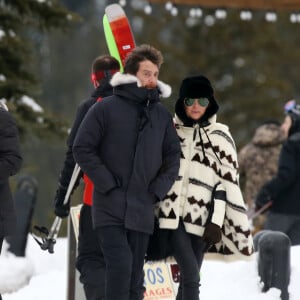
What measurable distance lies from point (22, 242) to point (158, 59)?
4.82m

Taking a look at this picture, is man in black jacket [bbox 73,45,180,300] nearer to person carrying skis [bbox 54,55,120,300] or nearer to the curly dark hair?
the curly dark hair

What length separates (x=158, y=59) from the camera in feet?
22.9

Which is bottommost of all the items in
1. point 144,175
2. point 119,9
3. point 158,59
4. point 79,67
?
point 144,175

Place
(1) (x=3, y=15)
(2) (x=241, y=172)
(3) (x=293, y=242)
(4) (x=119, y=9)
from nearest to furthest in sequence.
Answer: (4) (x=119, y=9), (3) (x=293, y=242), (2) (x=241, y=172), (1) (x=3, y=15)

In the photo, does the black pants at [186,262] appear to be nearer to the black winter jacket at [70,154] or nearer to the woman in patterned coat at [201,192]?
the woman in patterned coat at [201,192]

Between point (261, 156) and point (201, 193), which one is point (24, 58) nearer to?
point (261, 156)

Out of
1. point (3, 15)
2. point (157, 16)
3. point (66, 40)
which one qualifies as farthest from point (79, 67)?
point (3, 15)

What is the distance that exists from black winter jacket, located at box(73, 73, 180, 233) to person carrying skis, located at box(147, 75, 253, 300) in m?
0.31

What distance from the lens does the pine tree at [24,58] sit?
14.6 metres

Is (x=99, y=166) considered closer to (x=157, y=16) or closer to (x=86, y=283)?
(x=86, y=283)

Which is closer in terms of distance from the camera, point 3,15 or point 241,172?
point 241,172

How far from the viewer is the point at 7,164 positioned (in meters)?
6.89

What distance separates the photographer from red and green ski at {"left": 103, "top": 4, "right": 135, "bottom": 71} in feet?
26.8

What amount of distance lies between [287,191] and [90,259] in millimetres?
3590
